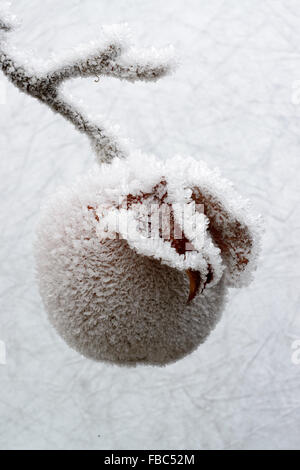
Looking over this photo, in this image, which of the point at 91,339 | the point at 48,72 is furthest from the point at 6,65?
the point at 91,339

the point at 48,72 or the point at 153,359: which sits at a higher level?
the point at 48,72

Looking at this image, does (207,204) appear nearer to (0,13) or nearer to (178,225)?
(178,225)

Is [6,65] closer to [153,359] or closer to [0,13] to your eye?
[0,13]

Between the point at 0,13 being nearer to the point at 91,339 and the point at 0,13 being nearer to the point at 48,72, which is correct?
the point at 48,72

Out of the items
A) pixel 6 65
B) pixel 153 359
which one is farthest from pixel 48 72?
pixel 153 359

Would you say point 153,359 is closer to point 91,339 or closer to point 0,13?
point 91,339

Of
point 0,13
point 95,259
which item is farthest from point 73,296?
point 0,13
